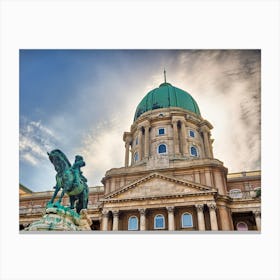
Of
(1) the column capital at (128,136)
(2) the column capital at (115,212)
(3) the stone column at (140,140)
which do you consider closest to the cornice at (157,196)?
(2) the column capital at (115,212)

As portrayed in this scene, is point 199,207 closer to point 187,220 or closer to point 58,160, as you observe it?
point 187,220

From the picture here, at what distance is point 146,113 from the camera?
40.9 metres

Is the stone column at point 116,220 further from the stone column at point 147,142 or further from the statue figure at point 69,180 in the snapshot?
the statue figure at point 69,180

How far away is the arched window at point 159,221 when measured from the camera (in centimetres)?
2705

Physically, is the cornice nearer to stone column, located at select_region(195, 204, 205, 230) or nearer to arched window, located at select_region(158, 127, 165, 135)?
stone column, located at select_region(195, 204, 205, 230)

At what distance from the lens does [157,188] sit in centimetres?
2769

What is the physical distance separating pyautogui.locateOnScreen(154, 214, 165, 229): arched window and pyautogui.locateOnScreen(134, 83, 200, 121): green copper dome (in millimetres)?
17785

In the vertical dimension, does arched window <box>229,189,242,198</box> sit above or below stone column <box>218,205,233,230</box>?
above

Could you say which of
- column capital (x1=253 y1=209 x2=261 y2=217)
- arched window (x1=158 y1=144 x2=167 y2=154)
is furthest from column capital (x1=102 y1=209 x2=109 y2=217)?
column capital (x1=253 y1=209 x2=261 y2=217)

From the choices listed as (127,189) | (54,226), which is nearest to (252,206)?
(127,189)

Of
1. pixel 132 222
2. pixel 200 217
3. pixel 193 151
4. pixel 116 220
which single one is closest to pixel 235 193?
pixel 200 217

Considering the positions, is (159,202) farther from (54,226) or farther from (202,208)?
(54,226)

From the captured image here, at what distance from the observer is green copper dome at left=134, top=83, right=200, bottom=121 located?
41.1 m

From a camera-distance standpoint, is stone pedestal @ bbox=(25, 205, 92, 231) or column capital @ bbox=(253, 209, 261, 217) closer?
stone pedestal @ bbox=(25, 205, 92, 231)
